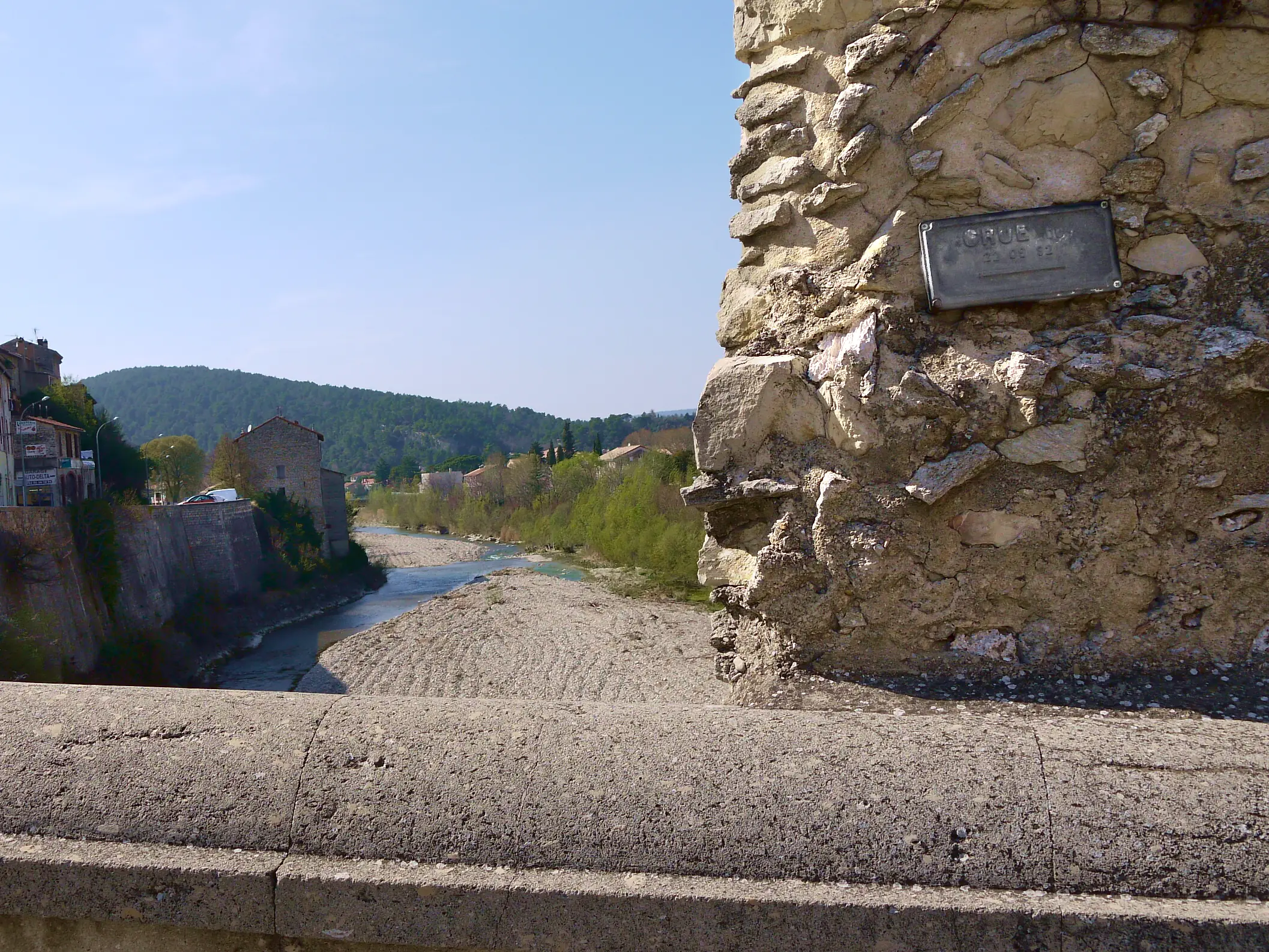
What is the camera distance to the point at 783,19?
2.50 m

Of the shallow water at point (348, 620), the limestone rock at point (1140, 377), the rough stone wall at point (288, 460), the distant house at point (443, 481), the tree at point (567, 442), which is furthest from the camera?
the distant house at point (443, 481)

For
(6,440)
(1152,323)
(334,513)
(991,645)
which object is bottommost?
(334,513)

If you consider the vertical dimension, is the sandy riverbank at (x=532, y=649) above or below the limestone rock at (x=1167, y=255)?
below

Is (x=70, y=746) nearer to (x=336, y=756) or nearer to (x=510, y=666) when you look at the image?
(x=336, y=756)

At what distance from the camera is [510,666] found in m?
16.8

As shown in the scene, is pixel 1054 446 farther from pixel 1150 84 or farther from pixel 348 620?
pixel 348 620

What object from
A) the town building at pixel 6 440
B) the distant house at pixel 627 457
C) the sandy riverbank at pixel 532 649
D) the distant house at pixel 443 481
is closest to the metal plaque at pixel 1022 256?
the sandy riverbank at pixel 532 649

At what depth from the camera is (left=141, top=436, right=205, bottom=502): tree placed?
43.4 m

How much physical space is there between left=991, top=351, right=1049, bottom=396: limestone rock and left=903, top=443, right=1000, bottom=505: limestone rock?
0.50 feet

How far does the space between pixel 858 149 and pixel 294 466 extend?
40.8m

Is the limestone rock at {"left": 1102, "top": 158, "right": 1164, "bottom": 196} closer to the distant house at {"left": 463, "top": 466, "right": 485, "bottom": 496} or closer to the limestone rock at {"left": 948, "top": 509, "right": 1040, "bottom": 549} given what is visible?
the limestone rock at {"left": 948, "top": 509, "right": 1040, "bottom": 549}

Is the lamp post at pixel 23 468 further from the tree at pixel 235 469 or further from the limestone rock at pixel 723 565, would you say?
the limestone rock at pixel 723 565

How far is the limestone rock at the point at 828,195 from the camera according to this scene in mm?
2387

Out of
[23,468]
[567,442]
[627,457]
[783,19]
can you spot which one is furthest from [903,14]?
[567,442]
